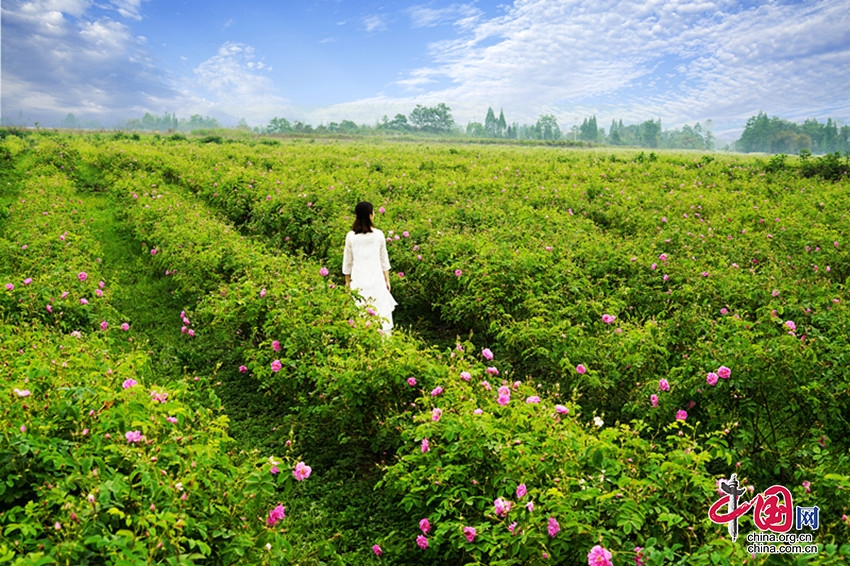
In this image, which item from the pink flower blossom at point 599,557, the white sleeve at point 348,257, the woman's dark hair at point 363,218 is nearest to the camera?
the pink flower blossom at point 599,557

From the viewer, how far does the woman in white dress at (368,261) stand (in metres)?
5.96

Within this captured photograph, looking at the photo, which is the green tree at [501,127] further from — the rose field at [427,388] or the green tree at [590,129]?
the rose field at [427,388]

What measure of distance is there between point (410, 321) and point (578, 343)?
9.22 feet

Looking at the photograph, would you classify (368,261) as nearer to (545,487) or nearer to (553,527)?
(545,487)

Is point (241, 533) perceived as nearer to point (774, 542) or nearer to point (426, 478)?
point (426, 478)

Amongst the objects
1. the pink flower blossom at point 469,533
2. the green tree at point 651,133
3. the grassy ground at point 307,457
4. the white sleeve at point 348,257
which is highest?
the green tree at point 651,133

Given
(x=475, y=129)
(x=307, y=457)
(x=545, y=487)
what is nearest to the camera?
(x=545, y=487)

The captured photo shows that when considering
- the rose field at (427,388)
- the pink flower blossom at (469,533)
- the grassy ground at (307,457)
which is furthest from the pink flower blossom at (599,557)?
the grassy ground at (307,457)

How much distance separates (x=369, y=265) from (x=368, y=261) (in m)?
0.05

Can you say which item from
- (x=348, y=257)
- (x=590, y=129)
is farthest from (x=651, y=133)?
(x=348, y=257)

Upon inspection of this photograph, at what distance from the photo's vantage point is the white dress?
19.7 feet

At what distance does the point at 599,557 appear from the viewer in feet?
7.54

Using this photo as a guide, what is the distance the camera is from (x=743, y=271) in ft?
22.7

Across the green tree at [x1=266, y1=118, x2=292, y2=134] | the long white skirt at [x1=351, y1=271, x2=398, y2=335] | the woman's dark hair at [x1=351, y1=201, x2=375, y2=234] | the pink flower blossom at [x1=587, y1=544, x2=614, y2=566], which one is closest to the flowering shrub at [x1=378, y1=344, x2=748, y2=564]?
the pink flower blossom at [x1=587, y1=544, x2=614, y2=566]
